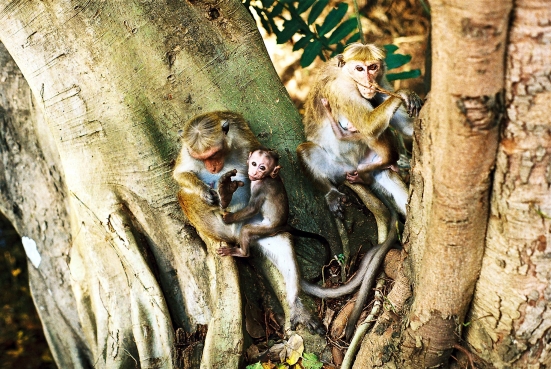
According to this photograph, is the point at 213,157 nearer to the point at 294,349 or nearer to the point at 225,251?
the point at 225,251

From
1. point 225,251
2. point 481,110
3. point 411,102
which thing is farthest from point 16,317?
point 481,110

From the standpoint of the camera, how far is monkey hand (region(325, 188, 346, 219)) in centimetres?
432

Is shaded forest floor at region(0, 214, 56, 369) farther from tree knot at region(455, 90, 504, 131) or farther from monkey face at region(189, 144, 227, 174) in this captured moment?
tree knot at region(455, 90, 504, 131)

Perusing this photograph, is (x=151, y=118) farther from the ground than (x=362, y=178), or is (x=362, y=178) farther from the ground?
(x=151, y=118)

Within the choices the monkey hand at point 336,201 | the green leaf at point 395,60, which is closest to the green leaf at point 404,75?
the green leaf at point 395,60

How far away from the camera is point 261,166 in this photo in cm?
397

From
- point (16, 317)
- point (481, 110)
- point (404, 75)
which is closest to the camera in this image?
point (481, 110)

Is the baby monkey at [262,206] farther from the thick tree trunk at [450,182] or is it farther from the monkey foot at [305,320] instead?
the thick tree trunk at [450,182]

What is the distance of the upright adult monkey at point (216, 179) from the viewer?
399 cm

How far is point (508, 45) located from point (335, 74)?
2165 millimetres

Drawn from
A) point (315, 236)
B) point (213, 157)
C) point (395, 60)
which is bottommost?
point (315, 236)

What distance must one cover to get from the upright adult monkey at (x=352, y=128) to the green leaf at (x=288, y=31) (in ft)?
2.56

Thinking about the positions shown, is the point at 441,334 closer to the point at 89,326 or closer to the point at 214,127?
the point at 214,127

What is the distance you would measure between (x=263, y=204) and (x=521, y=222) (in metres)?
1.79
